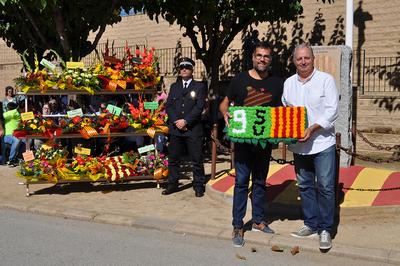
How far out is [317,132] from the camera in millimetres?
5203

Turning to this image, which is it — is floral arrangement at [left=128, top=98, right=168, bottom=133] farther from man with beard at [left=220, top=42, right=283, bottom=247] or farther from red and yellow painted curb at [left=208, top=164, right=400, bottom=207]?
man with beard at [left=220, top=42, right=283, bottom=247]

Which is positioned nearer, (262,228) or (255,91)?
(255,91)

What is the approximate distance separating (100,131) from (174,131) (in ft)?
4.13

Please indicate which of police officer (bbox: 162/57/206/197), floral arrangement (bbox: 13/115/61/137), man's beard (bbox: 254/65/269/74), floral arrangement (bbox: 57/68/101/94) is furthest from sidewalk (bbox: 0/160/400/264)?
man's beard (bbox: 254/65/269/74)

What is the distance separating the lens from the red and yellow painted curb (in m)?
6.64

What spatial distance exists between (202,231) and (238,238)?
22.0 inches

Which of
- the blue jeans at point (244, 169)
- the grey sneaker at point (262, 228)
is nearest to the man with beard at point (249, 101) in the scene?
the blue jeans at point (244, 169)

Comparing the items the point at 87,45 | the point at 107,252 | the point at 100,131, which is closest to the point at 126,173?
the point at 100,131

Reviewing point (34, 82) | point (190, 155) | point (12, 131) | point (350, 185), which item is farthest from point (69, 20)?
point (350, 185)

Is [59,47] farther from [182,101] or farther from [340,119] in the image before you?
[340,119]

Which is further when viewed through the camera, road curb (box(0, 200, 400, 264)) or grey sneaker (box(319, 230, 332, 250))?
grey sneaker (box(319, 230, 332, 250))

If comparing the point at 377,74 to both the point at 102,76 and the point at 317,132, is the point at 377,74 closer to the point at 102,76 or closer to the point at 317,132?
the point at 102,76

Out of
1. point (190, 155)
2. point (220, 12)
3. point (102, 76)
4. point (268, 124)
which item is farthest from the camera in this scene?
point (220, 12)

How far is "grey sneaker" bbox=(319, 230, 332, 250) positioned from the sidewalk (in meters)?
0.07
